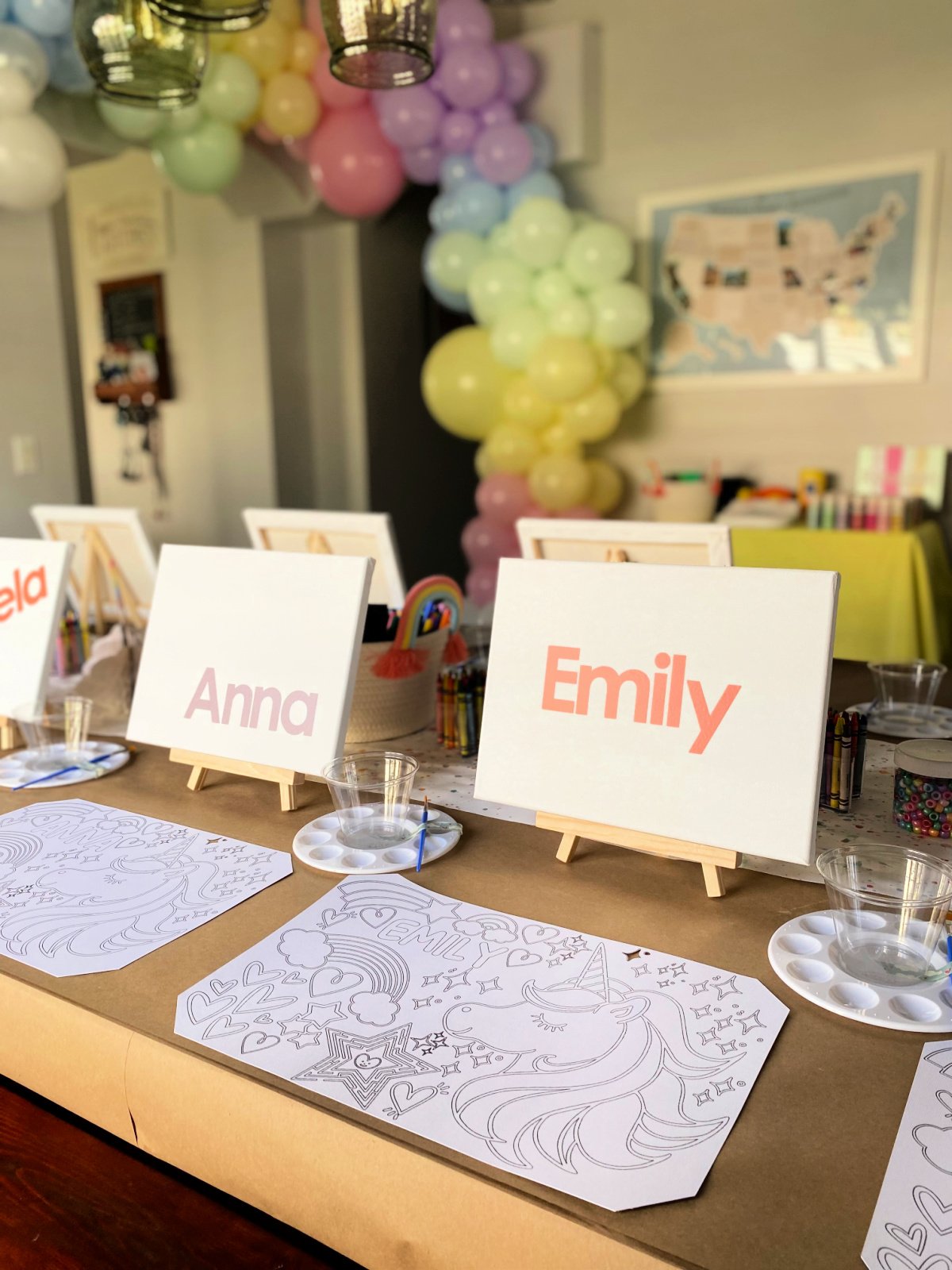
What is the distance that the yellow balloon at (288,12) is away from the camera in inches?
134

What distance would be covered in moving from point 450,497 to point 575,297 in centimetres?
139

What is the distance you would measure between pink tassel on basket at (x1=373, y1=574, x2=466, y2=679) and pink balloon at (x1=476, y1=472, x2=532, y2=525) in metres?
2.05

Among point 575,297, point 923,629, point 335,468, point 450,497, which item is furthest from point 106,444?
point 923,629

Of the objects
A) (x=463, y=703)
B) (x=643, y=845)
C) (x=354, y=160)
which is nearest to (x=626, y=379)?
(x=354, y=160)

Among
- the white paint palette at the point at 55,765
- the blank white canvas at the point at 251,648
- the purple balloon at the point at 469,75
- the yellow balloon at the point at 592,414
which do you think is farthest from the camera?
the yellow balloon at the point at 592,414

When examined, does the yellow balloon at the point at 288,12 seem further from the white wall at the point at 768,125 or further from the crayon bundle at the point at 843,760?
the crayon bundle at the point at 843,760

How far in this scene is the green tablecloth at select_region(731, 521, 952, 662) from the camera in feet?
10.4

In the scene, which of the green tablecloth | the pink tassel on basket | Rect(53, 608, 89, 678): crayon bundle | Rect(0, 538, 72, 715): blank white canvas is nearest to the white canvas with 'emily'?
the pink tassel on basket

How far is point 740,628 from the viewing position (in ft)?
3.28

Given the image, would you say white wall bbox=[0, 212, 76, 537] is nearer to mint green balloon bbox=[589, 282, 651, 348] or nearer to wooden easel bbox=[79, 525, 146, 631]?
wooden easel bbox=[79, 525, 146, 631]

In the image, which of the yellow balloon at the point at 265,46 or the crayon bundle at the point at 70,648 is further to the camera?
the yellow balloon at the point at 265,46

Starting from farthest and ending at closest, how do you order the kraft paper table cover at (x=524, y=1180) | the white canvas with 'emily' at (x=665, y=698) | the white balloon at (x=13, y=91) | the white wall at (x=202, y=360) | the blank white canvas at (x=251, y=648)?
the white wall at (x=202, y=360), the white balloon at (x=13, y=91), the blank white canvas at (x=251, y=648), the white canvas with 'emily' at (x=665, y=698), the kraft paper table cover at (x=524, y=1180)

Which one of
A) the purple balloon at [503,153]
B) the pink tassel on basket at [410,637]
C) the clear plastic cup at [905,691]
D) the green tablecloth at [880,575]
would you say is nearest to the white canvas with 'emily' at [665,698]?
the pink tassel on basket at [410,637]

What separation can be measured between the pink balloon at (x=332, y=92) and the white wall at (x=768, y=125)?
0.87 metres
